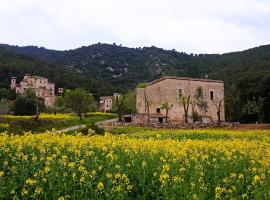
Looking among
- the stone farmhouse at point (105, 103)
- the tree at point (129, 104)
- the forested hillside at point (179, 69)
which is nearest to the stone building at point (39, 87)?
the forested hillside at point (179, 69)

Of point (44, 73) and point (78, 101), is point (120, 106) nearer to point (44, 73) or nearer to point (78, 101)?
point (78, 101)

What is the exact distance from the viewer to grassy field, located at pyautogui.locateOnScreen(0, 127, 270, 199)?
8477 millimetres

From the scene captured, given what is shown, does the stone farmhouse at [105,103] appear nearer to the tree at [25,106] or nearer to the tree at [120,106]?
the tree at [120,106]

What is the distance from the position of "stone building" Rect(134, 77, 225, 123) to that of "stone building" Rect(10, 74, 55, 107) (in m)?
55.2

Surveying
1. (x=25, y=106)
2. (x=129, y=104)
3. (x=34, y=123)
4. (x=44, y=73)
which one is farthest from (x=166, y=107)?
(x=44, y=73)

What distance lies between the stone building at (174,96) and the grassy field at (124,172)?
186 ft

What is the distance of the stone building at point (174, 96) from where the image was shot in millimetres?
71938

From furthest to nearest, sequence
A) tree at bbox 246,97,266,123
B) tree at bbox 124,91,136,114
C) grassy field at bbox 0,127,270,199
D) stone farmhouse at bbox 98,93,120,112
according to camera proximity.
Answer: stone farmhouse at bbox 98,93,120,112 < tree at bbox 124,91,136,114 < tree at bbox 246,97,266,123 < grassy field at bbox 0,127,270,199

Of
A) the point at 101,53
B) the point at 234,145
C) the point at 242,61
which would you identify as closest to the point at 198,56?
the point at 242,61

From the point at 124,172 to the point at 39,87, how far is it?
12334 centimetres

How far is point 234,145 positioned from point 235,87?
231 ft

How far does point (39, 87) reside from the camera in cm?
13088

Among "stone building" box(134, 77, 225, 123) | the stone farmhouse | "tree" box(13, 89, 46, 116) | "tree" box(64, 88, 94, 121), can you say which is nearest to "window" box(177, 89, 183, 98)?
"stone building" box(134, 77, 225, 123)

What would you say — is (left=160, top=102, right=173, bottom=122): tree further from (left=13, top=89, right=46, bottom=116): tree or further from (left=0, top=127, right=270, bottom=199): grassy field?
(left=0, top=127, right=270, bottom=199): grassy field
